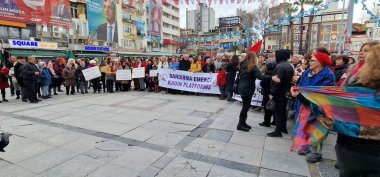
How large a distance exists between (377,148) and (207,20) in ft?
395

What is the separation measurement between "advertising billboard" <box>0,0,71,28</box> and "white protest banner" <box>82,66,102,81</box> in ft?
50.4

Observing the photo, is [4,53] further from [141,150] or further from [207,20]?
[207,20]

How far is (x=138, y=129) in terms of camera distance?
5176mm

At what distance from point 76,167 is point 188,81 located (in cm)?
723

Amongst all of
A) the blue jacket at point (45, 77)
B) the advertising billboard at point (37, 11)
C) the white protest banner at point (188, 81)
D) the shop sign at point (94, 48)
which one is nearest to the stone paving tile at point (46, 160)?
the blue jacket at point (45, 77)

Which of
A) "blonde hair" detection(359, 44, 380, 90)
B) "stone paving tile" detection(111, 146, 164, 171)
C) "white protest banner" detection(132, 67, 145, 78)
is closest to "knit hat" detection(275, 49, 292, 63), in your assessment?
"blonde hair" detection(359, 44, 380, 90)

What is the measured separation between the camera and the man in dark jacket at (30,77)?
813 centimetres

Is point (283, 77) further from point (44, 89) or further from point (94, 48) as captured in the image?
point (94, 48)

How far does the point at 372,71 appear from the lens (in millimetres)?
1664

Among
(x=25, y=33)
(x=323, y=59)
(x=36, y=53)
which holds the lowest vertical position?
(x=323, y=59)

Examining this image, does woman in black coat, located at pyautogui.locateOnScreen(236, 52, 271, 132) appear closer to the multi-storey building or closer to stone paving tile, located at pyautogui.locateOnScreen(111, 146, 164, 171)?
stone paving tile, located at pyautogui.locateOnScreen(111, 146, 164, 171)

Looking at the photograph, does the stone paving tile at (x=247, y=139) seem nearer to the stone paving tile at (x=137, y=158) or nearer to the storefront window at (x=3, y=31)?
the stone paving tile at (x=137, y=158)

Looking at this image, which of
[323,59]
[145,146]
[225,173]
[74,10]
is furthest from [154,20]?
[225,173]

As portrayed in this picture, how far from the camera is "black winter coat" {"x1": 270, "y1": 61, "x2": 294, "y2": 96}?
4375 mm
